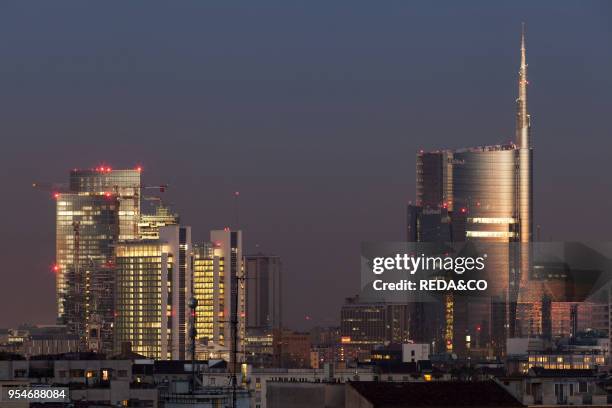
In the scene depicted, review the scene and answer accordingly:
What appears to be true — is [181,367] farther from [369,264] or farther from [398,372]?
[369,264]

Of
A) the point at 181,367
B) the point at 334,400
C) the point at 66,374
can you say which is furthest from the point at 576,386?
the point at 181,367

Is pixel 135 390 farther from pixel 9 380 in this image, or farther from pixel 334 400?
pixel 334 400

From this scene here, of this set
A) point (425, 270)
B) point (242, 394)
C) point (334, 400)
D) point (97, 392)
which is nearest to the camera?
point (334, 400)

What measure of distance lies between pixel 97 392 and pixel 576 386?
3029cm

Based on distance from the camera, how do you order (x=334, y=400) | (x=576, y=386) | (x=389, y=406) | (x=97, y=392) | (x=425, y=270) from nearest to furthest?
(x=389, y=406) < (x=334, y=400) < (x=576, y=386) < (x=97, y=392) < (x=425, y=270)

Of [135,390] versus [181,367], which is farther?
[181,367]

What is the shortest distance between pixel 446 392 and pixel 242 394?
61.1ft

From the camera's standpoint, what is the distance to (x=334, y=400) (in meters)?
59.9

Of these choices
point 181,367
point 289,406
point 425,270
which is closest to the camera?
point 289,406

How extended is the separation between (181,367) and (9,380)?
1896 inches

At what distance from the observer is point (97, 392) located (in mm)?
94812

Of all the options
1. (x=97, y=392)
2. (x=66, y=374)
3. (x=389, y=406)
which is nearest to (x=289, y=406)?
(x=389, y=406)

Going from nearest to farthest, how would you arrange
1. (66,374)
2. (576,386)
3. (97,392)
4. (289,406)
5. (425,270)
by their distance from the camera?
(289,406), (576,386), (97,392), (66,374), (425,270)

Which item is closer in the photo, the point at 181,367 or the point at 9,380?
the point at 9,380
